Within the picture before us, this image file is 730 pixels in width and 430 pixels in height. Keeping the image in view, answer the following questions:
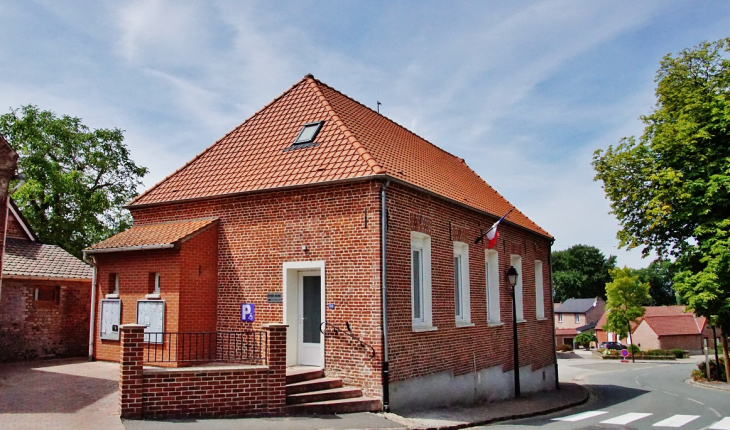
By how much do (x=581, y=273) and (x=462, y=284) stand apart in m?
80.2

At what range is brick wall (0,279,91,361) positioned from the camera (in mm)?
15477

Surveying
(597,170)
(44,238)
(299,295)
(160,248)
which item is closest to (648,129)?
(597,170)

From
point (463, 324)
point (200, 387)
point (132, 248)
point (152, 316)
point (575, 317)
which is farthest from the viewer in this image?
point (575, 317)

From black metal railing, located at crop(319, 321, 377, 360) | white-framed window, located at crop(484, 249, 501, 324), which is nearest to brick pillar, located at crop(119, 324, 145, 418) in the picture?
black metal railing, located at crop(319, 321, 377, 360)

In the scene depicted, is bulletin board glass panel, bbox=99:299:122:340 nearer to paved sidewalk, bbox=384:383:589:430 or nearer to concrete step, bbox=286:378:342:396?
concrete step, bbox=286:378:342:396

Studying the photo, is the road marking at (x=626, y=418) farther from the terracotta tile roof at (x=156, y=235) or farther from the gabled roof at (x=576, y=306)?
the gabled roof at (x=576, y=306)

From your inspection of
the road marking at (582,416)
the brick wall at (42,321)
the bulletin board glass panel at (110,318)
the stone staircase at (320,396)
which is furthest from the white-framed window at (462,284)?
the brick wall at (42,321)

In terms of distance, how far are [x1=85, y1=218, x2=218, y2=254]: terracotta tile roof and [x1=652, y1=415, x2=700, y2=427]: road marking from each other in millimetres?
11043

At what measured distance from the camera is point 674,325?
60656 mm

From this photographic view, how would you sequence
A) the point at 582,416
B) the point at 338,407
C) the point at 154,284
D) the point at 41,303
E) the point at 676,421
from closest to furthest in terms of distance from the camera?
the point at 338,407 < the point at 154,284 < the point at 676,421 < the point at 582,416 < the point at 41,303

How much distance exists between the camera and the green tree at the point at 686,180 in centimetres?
2089

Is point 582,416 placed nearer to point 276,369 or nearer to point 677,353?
point 276,369

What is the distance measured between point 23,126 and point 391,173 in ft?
78.5

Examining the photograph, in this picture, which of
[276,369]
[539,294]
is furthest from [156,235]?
[539,294]
